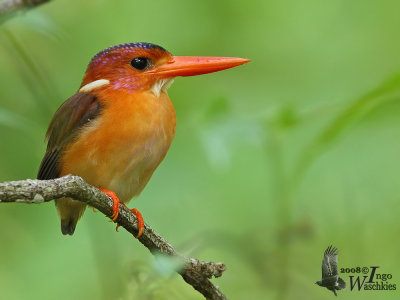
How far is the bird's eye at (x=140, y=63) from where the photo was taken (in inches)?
146

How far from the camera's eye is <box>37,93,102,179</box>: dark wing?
137 inches

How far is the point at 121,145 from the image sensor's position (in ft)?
10.8

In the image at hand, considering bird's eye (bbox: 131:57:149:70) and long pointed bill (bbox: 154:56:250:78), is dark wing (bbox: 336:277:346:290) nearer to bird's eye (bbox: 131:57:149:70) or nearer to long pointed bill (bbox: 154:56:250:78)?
long pointed bill (bbox: 154:56:250:78)

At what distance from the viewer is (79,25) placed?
607 cm

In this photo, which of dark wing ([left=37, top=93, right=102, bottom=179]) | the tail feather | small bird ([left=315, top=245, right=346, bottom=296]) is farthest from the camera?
the tail feather

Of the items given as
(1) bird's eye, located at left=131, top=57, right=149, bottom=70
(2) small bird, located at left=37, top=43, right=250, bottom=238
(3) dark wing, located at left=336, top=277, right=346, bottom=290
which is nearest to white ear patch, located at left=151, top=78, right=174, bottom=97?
(2) small bird, located at left=37, top=43, right=250, bottom=238

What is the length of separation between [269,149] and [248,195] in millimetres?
1645

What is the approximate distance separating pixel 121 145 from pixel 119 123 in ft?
0.38

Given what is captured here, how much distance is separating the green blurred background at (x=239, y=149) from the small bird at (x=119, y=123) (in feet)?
0.63

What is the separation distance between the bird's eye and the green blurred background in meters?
0.41

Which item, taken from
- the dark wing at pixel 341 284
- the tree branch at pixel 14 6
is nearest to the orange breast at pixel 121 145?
the tree branch at pixel 14 6

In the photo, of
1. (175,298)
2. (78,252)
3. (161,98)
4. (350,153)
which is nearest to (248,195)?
(350,153)

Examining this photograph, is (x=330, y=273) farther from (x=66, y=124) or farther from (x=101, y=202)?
(x=66, y=124)

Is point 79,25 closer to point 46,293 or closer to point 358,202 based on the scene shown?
point 46,293
